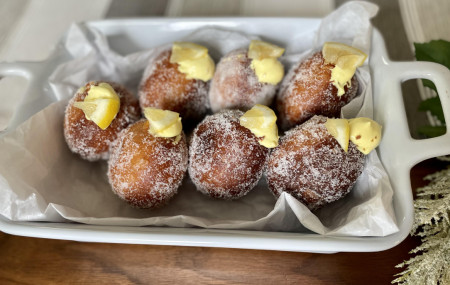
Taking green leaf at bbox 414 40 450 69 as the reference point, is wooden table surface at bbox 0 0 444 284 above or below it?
below

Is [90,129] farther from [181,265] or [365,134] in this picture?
[365,134]

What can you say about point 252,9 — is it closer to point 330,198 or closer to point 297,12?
point 297,12

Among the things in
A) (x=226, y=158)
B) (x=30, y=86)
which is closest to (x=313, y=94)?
(x=226, y=158)

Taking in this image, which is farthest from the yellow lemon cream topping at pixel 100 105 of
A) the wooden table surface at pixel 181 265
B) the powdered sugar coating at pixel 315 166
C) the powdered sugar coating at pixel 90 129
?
the powdered sugar coating at pixel 315 166

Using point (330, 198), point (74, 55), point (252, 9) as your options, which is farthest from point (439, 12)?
point (74, 55)

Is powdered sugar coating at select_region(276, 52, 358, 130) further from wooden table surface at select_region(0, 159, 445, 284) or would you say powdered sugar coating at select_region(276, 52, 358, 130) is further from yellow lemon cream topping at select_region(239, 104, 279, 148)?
wooden table surface at select_region(0, 159, 445, 284)

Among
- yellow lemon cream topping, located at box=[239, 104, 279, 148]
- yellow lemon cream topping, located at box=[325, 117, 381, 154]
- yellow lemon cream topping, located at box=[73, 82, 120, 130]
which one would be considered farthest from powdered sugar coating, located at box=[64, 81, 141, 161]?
yellow lemon cream topping, located at box=[325, 117, 381, 154]

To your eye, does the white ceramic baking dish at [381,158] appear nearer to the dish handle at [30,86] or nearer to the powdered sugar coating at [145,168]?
the dish handle at [30,86]
